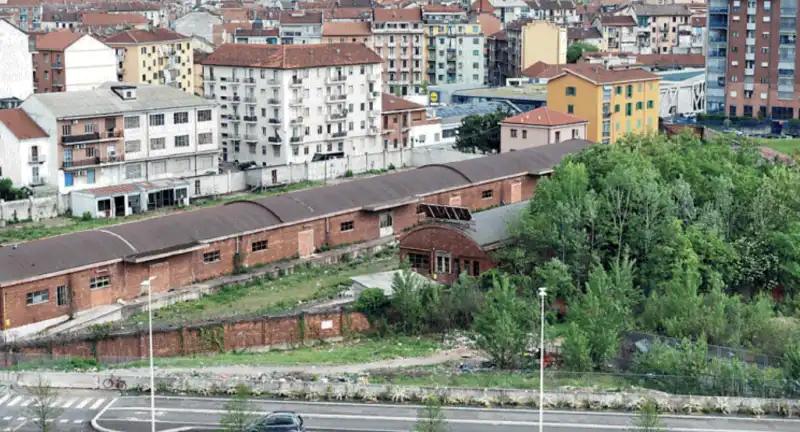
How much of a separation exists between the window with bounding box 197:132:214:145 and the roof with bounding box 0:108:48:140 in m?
7.14

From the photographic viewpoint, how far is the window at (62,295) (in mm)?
32769

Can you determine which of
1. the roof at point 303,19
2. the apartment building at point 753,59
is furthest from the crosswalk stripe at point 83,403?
the roof at point 303,19

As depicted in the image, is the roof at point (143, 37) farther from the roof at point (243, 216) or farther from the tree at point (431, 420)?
the tree at point (431, 420)

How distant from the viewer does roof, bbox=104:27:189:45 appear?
7162cm

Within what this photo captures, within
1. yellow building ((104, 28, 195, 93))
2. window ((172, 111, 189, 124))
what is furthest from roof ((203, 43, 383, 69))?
yellow building ((104, 28, 195, 93))

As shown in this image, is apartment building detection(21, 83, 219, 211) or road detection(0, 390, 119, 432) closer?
road detection(0, 390, 119, 432)

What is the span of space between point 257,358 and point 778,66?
4800cm

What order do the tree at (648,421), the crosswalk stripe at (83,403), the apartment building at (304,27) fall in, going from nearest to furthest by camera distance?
1. the tree at (648,421)
2. the crosswalk stripe at (83,403)
3. the apartment building at (304,27)

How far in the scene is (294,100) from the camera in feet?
187

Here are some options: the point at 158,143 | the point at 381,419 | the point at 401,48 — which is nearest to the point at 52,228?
the point at 158,143

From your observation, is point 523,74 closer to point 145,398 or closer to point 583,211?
point 583,211

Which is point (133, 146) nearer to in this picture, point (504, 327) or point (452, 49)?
point (504, 327)

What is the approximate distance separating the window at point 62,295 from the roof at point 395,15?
52826 millimetres

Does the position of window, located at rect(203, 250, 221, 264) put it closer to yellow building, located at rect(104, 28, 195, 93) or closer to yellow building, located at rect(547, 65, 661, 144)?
yellow building, located at rect(547, 65, 661, 144)
